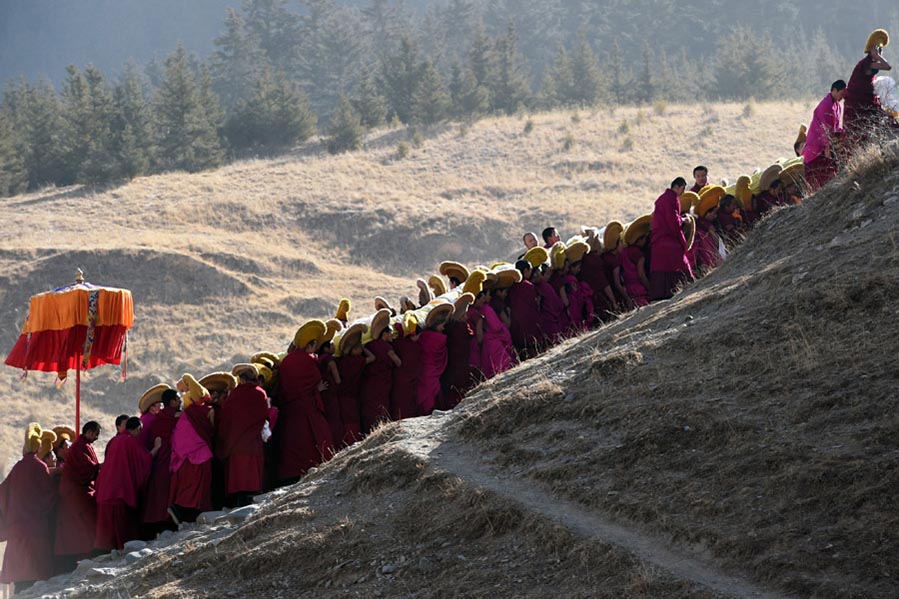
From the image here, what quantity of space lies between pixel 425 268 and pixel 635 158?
9729 millimetres

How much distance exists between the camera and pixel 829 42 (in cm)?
8100

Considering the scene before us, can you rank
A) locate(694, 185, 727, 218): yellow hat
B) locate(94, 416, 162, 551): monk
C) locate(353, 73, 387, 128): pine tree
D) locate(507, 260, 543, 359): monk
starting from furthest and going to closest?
locate(353, 73, 387, 128): pine tree → locate(694, 185, 727, 218): yellow hat → locate(507, 260, 543, 359): monk → locate(94, 416, 162, 551): monk

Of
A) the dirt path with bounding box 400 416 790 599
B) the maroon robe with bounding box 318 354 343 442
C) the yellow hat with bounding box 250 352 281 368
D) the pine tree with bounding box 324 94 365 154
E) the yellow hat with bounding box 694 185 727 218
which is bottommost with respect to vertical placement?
the dirt path with bounding box 400 416 790 599

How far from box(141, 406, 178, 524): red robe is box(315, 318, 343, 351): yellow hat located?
56.6 inches

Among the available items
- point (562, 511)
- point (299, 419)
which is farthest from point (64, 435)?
point (562, 511)

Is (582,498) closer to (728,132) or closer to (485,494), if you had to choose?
(485,494)

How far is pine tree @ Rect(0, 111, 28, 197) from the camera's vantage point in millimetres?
41138

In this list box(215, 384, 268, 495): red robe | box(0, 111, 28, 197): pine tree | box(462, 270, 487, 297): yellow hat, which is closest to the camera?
box(215, 384, 268, 495): red robe

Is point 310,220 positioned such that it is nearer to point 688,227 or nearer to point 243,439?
point 688,227

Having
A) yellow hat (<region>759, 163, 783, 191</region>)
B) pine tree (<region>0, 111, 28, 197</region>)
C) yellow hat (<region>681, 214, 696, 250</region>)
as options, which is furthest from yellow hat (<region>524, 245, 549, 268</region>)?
pine tree (<region>0, 111, 28, 197</region>)

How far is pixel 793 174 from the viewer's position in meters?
13.8

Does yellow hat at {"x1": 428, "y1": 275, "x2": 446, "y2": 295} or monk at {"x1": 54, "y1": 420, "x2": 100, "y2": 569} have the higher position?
yellow hat at {"x1": 428, "y1": 275, "x2": 446, "y2": 295}

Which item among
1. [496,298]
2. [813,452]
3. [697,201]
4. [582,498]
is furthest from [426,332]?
[813,452]

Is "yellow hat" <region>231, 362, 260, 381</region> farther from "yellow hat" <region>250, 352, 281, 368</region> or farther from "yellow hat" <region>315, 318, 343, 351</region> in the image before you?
"yellow hat" <region>315, 318, 343, 351</region>
